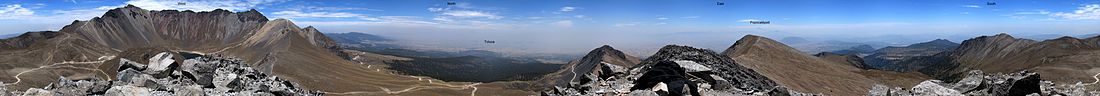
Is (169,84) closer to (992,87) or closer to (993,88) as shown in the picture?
(993,88)

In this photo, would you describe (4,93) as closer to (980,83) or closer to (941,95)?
(941,95)

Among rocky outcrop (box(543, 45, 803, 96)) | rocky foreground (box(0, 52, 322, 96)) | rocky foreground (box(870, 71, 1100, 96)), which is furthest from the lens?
rocky foreground (box(870, 71, 1100, 96))

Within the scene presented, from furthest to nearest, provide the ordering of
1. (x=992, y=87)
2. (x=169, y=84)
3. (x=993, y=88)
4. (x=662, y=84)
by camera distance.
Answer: (x=169, y=84) < (x=992, y=87) < (x=993, y=88) < (x=662, y=84)

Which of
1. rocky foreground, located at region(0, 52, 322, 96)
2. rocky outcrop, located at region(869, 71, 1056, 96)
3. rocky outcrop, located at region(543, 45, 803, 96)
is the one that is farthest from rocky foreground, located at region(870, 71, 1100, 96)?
rocky foreground, located at region(0, 52, 322, 96)

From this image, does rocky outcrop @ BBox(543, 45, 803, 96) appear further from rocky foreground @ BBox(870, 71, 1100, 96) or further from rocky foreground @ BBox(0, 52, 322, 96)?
rocky foreground @ BBox(0, 52, 322, 96)

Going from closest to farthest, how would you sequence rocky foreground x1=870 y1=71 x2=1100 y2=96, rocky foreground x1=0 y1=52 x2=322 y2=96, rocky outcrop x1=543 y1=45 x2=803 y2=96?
rocky outcrop x1=543 y1=45 x2=803 y2=96 → rocky foreground x1=0 y1=52 x2=322 y2=96 → rocky foreground x1=870 y1=71 x2=1100 y2=96

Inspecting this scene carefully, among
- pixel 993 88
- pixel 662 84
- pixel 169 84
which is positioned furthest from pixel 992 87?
pixel 169 84

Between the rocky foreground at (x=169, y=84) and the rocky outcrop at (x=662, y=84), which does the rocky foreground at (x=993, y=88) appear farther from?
the rocky foreground at (x=169, y=84)

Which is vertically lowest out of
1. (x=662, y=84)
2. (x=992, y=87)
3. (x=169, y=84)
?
(x=992, y=87)
